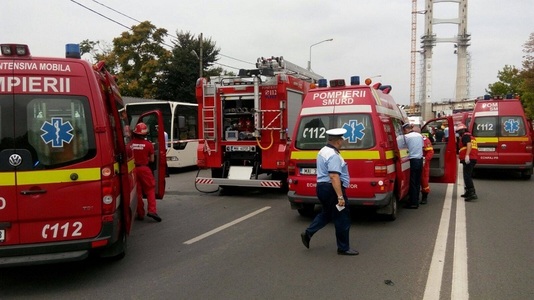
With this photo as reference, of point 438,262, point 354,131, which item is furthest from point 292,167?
point 438,262

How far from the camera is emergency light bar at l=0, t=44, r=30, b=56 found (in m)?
4.53

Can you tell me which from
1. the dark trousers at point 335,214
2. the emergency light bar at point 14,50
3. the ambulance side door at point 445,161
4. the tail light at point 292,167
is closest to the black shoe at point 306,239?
the dark trousers at point 335,214

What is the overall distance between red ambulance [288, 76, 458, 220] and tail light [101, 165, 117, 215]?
11.9 feet

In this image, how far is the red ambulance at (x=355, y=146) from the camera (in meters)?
7.22

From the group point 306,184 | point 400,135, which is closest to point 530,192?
point 400,135

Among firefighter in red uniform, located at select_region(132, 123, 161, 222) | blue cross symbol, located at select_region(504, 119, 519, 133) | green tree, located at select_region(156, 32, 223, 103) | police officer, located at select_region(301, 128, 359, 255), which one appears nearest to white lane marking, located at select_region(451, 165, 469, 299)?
police officer, located at select_region(301, 128, 359, 255)

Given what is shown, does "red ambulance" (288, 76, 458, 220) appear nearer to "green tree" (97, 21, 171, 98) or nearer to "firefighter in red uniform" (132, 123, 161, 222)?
"firefighter in red uniform" (132, 123, 161, 222)

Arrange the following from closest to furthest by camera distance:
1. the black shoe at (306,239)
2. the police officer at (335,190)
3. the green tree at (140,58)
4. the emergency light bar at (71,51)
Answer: the emergency light bar at (71,51)
the police officer at (335,190)
the black shoe at (306,239)
the green tree at (140,58)

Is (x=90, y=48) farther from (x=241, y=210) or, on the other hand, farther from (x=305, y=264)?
(x=305, y=264)

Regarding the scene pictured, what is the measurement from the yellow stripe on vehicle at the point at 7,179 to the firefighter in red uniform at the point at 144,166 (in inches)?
135

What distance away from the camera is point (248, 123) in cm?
1144

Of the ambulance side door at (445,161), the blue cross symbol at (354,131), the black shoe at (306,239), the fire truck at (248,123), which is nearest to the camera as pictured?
the black shoe at (306,239)

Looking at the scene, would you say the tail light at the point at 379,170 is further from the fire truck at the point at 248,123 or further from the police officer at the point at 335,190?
the fire truck at the point at 248,123

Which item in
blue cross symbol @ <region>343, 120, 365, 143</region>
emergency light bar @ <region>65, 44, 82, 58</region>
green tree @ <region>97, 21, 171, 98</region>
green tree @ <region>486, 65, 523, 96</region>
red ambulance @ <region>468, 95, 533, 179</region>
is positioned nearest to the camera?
emergency light bar @ <region>65, 44, 82, 58</region>
